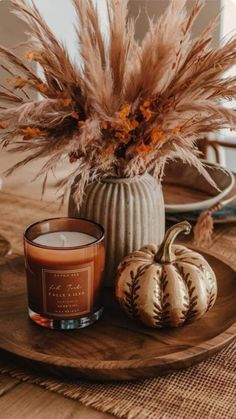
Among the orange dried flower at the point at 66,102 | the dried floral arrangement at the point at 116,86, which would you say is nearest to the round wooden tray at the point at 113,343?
the dried floral arrangement at the point at 116,86

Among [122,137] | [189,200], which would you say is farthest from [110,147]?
[189,200]

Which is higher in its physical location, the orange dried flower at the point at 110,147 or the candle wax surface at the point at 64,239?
the orange dried flower at the point at 110,147

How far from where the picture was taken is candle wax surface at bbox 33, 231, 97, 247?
79 cm

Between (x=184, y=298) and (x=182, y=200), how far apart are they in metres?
0.53

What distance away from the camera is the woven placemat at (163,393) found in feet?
2.12

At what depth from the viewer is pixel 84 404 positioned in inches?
25.9

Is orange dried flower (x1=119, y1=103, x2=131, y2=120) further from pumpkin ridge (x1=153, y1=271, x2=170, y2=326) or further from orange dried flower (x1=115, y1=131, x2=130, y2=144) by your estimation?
pumpkin ridge (x1=153, y1=271, x2=170, y2=326)

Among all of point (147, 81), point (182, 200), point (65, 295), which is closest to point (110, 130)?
point (147, 81)

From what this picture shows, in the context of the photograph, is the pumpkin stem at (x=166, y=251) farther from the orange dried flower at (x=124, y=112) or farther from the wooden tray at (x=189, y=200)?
the wooden tray at (x=189, y=200)

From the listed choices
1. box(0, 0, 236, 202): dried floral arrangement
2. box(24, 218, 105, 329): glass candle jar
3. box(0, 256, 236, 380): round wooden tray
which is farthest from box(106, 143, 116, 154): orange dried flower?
box(0, 256, 236, 380): round wooden tray

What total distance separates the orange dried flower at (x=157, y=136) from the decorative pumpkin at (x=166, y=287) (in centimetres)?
12

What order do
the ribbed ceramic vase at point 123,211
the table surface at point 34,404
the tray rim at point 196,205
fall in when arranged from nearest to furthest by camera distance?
the table surface at point 34,404 → the ribbed ceramic vase at point 123,211 → the tray rim at point 196,205

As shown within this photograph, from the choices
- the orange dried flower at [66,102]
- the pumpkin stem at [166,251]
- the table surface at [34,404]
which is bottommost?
the table surface at [34,404]

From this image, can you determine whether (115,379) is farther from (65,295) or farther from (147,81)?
(147,81)
